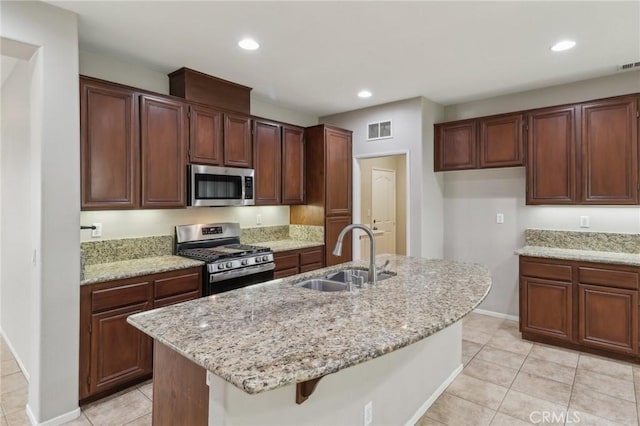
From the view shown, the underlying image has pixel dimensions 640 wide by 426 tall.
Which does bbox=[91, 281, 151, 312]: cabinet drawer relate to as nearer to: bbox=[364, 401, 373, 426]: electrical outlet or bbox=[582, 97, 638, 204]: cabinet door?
bbox=[364, 401, 373, 426]: electrical outlet

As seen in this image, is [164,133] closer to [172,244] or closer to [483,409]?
[172,244]

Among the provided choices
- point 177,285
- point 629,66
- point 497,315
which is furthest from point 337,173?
point 629,66

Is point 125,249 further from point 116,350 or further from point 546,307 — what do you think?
point 546,307

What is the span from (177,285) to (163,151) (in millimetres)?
1207

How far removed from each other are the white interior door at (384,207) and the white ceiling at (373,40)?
236 centimetres

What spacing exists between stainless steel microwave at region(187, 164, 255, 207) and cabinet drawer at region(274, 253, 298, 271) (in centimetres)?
70

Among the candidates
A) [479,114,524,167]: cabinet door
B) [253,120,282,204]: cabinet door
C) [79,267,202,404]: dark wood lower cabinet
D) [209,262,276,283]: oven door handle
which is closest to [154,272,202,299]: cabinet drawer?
[79,267,202,404]: dark wood lower cabinet

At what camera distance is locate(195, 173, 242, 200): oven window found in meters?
3.43

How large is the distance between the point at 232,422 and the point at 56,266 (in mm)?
1846

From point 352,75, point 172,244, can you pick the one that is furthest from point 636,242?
point 172,244

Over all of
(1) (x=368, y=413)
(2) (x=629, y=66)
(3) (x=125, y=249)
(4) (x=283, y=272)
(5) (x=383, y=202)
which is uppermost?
(2) (x=629, y=66)

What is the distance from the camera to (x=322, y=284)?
7.66ft

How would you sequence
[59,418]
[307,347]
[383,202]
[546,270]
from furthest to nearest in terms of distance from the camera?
[383,202]
[546,270]
[59,418]
[307,347]

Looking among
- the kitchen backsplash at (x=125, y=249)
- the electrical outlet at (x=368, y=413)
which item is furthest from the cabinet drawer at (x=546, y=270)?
the kitchen backsplash at (x=125, y=249)
